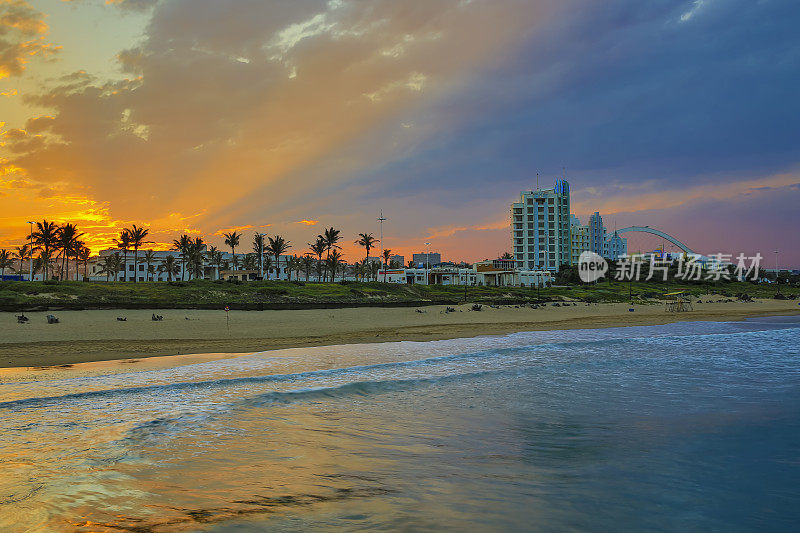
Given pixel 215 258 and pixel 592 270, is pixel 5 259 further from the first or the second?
pixel 592 270

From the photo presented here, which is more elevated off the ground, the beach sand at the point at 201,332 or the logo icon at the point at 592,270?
the logo icon at the point at 592,270

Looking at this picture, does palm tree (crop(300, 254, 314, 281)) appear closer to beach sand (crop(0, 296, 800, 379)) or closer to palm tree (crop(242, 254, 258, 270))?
palm tree (crop(242, 254, 258, 270))

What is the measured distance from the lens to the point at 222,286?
66.4 m

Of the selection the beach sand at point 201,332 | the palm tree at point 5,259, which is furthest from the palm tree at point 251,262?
the beach sand at point 201,332

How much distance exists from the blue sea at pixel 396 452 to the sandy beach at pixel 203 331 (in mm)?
6518

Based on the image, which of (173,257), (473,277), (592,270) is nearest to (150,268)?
(173,257)

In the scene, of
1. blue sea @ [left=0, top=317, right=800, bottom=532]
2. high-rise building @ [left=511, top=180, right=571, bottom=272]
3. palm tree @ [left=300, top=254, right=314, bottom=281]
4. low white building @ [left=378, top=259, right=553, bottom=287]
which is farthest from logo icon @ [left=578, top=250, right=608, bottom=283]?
blue sea @ [left=0, top=317, right=800, bottom=532]

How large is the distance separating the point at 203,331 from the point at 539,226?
584ft

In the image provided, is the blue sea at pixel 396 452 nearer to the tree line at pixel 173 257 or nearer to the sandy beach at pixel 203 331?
the sandy beach at pixel 203 331

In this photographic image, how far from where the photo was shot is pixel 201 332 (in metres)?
30.2

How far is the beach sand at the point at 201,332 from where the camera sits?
2031 cm

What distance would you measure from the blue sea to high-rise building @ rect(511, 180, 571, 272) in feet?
595

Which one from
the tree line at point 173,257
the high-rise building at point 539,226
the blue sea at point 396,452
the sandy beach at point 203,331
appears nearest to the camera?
the blue sea at point 396,452

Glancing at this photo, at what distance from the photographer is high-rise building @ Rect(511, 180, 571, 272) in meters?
192
